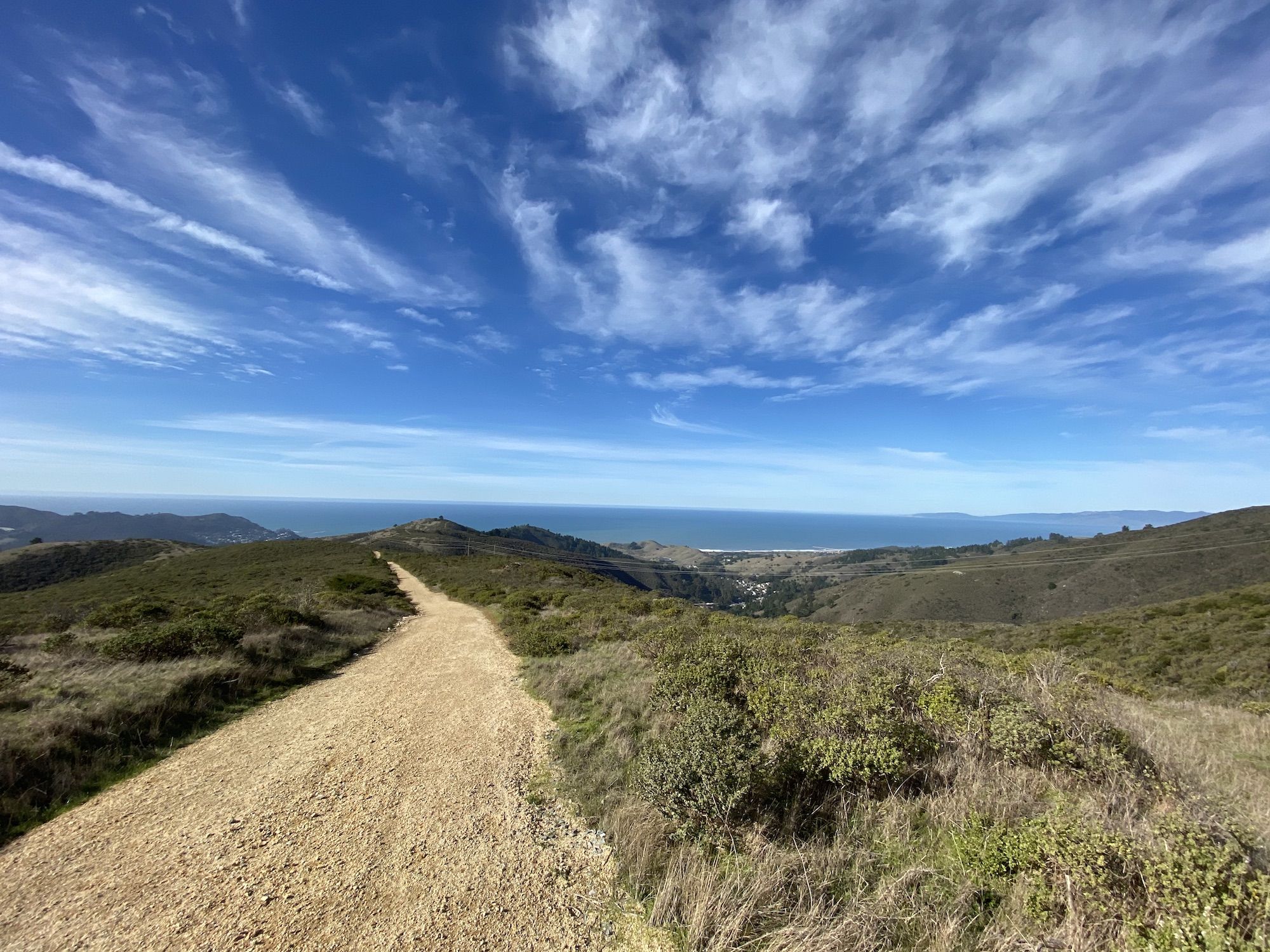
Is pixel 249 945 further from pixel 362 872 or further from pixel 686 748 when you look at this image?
pixel 686 748

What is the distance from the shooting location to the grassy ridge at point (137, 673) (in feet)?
18.9

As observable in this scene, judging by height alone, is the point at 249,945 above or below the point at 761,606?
above

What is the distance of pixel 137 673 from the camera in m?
8.63

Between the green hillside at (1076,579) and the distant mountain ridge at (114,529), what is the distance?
144 metres

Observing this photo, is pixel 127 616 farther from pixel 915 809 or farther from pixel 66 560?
pixel 66 560

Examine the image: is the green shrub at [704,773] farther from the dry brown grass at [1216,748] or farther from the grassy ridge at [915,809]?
the dry brown grass at [1216,748]

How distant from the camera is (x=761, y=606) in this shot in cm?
7944

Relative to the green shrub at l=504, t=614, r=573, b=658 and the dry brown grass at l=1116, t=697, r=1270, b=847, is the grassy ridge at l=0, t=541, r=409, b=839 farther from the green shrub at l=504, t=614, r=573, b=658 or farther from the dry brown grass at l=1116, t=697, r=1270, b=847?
the dry brown grass at l=1116, t=697, r=1270, b=847

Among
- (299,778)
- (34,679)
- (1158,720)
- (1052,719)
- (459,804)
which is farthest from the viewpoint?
(34,679)

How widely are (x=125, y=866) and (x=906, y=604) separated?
78.7m

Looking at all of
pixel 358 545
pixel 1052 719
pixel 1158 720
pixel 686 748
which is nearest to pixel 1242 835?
pixel 1052 719

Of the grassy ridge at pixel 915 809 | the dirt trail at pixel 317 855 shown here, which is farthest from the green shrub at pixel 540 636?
the dirt trail at pixel 317 855

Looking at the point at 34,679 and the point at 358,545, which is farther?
the point at 358,545

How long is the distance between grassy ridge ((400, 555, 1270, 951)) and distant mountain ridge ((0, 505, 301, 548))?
158138mm
